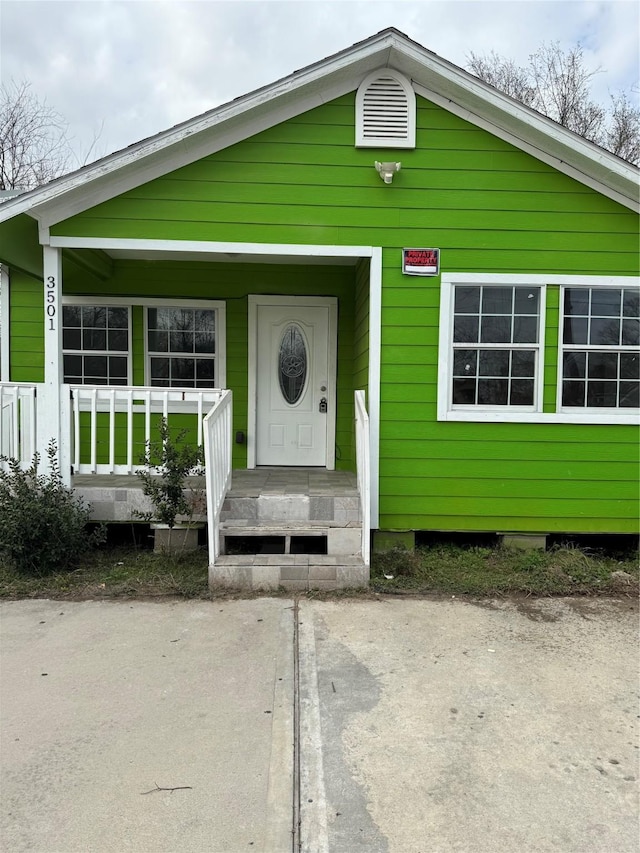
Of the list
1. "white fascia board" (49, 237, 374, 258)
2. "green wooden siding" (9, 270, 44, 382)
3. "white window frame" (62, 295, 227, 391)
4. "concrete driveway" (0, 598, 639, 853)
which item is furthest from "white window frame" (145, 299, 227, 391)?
"concrete driveway" (0, 598, 639, 853)

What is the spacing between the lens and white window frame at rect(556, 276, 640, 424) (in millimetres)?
5566

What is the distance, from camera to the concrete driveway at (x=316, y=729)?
2.23 meters

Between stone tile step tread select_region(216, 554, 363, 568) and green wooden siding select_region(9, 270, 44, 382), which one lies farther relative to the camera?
green wooden siding select_region(9, 270, 44, 382)

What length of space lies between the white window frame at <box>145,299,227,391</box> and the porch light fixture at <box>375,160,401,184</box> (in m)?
2.47

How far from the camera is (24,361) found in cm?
689

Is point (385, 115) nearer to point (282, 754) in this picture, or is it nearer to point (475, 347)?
point (475, 347)

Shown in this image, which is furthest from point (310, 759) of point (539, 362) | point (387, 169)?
point (387, 169)

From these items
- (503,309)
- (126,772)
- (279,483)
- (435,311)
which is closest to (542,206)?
(503,309)

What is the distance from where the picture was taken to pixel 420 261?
18.1 feet

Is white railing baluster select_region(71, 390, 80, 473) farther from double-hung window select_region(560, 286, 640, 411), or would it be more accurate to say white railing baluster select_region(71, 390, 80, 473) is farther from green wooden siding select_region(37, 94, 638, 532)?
double-hung window select_region(560, 286, 640, 411)

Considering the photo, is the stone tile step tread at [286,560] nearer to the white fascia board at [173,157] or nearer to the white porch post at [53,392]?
the white porch post at [53,392]

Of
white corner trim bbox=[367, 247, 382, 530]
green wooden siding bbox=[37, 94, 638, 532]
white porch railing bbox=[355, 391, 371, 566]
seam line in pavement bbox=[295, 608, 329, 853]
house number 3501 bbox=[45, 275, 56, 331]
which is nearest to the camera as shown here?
seam line in pavement bbox=[295, 608, 329, 853]

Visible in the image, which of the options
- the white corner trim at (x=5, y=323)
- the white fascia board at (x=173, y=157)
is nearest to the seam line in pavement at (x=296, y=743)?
the white fascia board at (x=173, y=157)

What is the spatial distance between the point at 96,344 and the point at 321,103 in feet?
12.1
